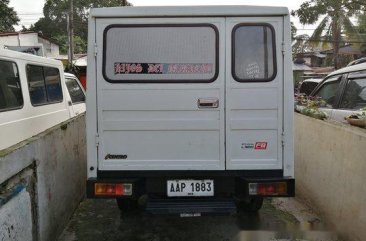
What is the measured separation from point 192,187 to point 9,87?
9.41ft

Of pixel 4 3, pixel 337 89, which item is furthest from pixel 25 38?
pixel 337 89

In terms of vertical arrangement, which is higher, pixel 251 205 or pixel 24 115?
pixel 24 115

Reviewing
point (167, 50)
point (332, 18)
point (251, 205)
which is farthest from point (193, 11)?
point (332, 18)

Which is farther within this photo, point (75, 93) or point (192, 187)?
point (75, 93)

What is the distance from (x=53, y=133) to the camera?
416 cm

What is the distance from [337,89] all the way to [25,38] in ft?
79.0

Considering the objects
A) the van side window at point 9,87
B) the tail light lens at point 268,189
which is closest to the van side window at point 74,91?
the van side window at point 9,87

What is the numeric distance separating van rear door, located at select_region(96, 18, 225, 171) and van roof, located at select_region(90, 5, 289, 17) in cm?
5

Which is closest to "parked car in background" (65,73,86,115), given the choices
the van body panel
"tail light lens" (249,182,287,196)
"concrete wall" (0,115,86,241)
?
the van body panel

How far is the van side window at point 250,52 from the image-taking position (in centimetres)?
375

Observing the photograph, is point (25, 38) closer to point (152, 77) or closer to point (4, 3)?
point (4, 3)

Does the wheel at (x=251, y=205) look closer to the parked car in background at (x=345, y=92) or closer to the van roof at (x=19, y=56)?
the parked car in background at (x=345, y=92)

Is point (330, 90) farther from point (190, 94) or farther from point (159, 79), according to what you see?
point (159, 79)

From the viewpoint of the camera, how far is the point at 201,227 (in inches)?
180
